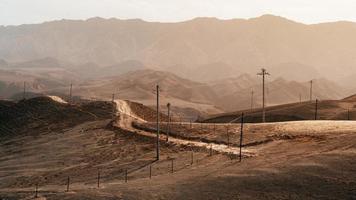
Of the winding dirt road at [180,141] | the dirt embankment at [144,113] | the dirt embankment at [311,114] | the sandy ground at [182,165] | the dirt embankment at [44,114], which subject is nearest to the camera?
the sandy ground at [182,165]

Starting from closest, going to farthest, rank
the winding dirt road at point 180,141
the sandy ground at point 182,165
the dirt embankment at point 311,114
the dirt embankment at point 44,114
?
the sandy ground at point 182,165
the winding dirt road at point 180,141
the dirt embankment at point 44,114
the dirt embankment at point 311,114

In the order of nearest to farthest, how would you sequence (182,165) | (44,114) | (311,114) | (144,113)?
(182,165) < (44,114) < (144,113) < (311,114)

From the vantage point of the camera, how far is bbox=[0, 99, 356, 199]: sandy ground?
3522 cm

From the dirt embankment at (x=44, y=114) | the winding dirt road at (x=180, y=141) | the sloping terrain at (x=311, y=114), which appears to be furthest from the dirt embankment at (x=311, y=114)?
the dirt embankment at (x=44, y=114)

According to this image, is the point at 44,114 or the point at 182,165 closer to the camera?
the point at 182,165

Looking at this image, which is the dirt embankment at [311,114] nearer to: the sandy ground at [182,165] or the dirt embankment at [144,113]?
the dirt embankment at [144,113]

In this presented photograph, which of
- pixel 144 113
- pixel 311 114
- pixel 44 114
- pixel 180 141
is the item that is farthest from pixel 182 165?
pixel 311 114

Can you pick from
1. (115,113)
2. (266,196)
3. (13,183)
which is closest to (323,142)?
(266,196)

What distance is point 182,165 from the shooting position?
48750mm

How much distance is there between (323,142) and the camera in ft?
158

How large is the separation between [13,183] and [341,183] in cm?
3406

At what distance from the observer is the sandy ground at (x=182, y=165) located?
3522cm

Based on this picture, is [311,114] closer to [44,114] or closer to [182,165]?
[44,114]

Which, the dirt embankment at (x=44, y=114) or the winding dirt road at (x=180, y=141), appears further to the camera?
the dirt embankment at (x=44, y=114)
